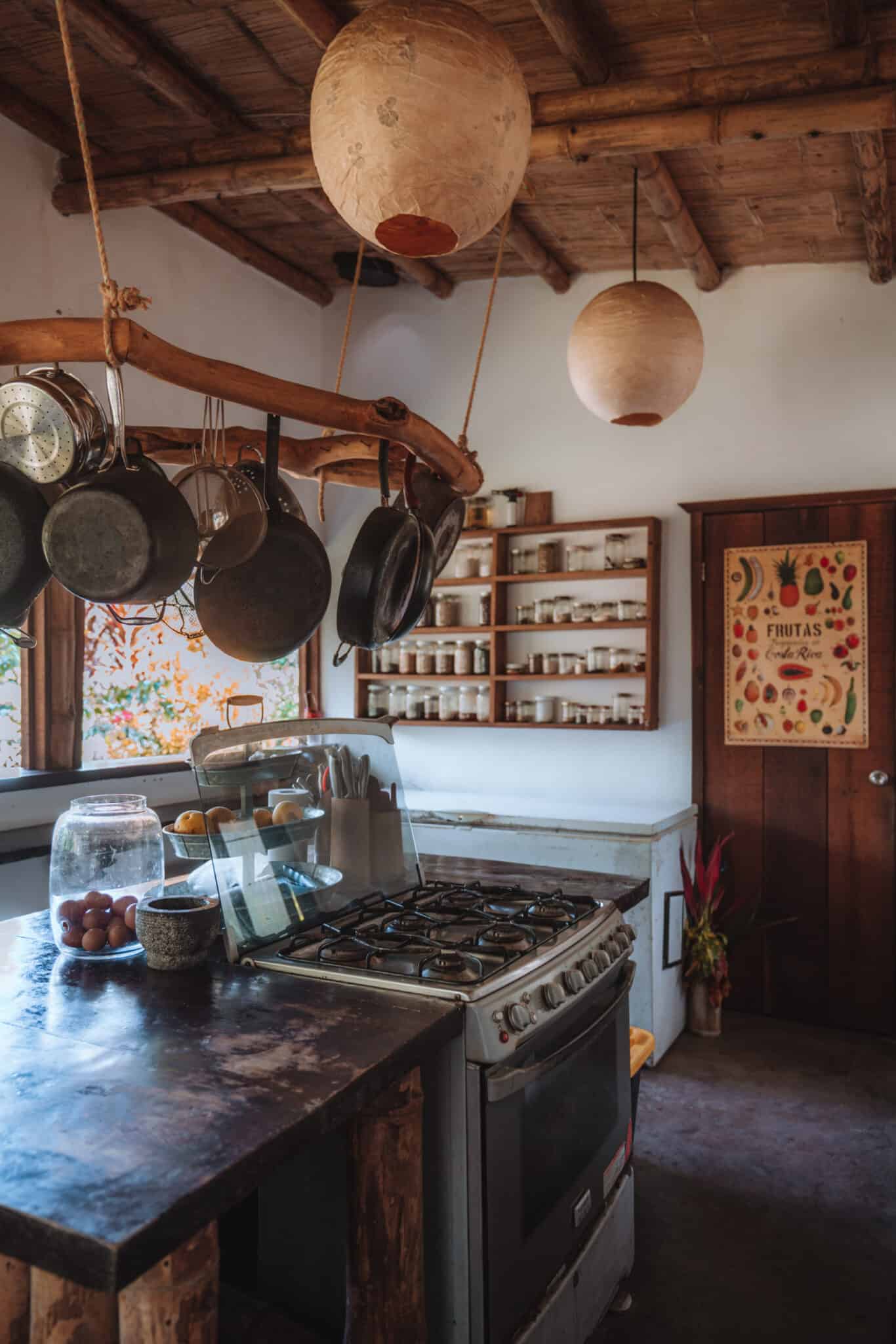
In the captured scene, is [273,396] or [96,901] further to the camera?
[96,901]

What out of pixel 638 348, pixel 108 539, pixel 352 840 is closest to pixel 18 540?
pixel 108 539

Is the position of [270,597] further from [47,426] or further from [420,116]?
[420,116]

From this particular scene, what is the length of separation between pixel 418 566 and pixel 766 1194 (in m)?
1.94

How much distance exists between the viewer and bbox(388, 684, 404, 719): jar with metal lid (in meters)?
4.72

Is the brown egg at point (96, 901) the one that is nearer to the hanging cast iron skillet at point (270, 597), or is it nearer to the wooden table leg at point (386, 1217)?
the hanging cast iron skillet at point (270, 597)

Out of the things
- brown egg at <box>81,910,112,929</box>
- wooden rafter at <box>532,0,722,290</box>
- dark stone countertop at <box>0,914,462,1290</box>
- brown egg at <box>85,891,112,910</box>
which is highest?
wooden rafter at <box>532,0,722,290</box>

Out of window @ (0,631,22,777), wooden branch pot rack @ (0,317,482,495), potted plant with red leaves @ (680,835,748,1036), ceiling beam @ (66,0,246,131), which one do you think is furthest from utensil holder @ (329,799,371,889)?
ceiling beam @ (66,0,246,131)

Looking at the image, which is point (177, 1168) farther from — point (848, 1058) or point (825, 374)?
point (825, 374)

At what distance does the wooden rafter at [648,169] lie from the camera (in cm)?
246

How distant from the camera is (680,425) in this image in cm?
414

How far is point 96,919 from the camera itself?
1794 millimetres

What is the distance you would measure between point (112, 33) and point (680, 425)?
97.5 inches

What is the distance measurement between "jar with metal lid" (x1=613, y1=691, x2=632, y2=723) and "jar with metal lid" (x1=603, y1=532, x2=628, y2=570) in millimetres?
551

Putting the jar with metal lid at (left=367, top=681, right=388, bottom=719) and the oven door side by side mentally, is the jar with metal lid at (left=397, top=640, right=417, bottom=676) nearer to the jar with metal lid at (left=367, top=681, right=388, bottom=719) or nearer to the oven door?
the jar with metal lid at (left=367, top=681, right=388, bottom=719)
